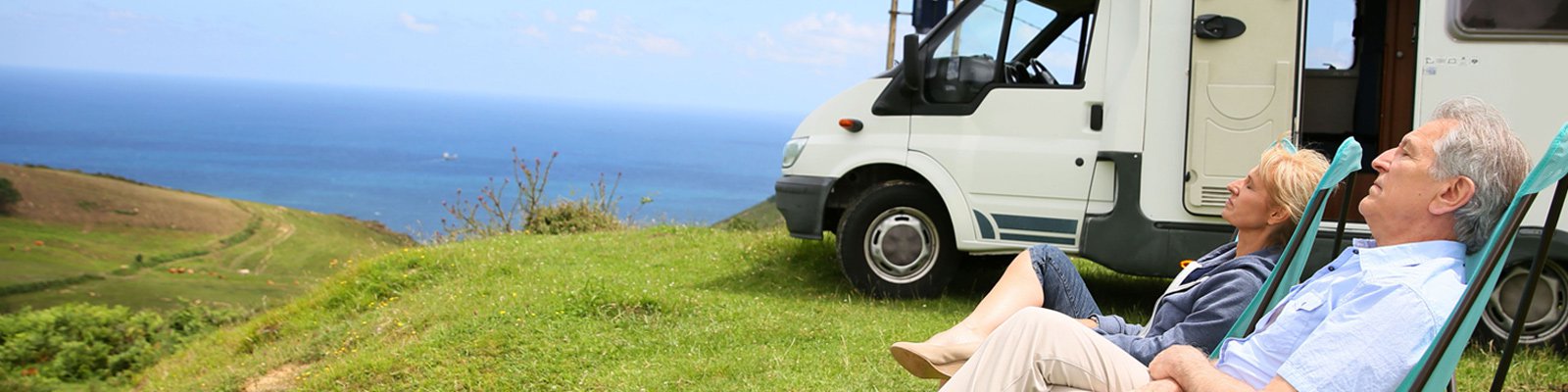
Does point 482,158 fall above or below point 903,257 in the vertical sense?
below

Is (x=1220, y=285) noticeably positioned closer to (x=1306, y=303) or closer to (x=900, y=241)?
(x=1306, y=303)

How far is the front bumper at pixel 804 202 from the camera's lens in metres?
8.00

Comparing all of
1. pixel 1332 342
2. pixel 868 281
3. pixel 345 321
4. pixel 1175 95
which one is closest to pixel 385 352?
pixel 345 321

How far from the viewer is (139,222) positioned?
82.4ft

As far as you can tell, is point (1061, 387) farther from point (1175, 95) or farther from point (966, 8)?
point (966, 8)

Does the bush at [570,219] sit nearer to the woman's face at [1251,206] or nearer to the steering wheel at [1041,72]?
the steering wheel at [1041,72]

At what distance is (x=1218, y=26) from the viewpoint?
21.9 feet

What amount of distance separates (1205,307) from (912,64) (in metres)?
3.99

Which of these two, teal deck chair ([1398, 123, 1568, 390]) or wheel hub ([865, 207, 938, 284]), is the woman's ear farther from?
wheel hub ([865, 207, 938, 284])

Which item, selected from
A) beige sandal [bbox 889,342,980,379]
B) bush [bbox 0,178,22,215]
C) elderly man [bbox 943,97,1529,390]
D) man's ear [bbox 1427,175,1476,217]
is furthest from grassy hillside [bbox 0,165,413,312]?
man's ear [bbox 1427,175,1476,217]

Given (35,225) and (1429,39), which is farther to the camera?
(35,225)

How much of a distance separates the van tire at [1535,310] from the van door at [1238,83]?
1.37m

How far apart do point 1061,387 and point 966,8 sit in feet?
15.4

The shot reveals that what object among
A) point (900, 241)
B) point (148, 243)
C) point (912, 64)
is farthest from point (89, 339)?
point (148, 243)
